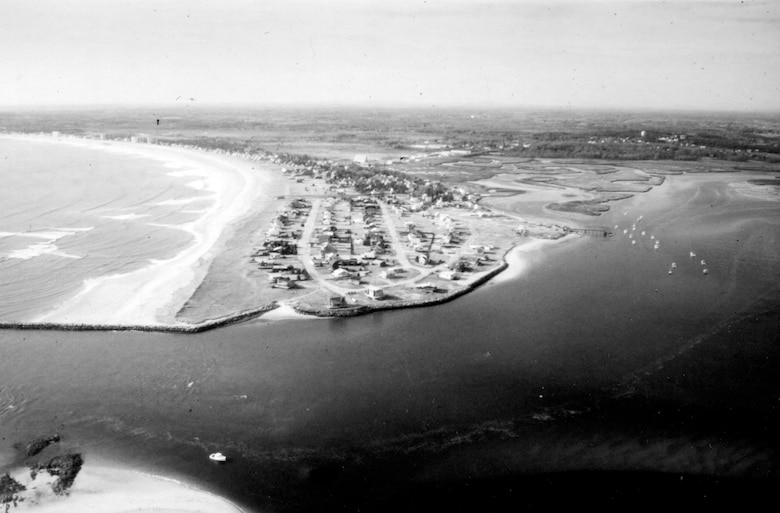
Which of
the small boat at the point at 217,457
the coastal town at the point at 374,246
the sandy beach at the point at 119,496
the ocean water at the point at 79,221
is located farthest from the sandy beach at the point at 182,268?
the sandy beach at the point at 119,496

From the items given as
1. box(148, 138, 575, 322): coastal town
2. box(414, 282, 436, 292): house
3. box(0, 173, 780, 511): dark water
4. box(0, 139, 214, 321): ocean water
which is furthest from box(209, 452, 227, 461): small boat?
box(414, 282, 436, 292): house

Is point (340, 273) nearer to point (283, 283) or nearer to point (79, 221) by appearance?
point (283, 283)

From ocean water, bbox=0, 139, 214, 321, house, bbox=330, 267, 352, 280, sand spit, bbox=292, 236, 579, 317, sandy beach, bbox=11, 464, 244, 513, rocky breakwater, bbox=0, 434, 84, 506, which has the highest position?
ocean water, bbox=0, 139, 214, 321

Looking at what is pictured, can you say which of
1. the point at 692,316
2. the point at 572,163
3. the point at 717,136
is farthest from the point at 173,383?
the point at 717,136

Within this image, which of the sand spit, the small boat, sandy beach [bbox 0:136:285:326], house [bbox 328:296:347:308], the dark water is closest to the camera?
the dark water

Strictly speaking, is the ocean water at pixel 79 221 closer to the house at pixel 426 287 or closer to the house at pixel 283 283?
the house at pixel 283 283

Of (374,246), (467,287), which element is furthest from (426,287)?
(374,246)

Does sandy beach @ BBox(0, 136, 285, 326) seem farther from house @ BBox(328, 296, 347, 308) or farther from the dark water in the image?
house @ BBox(328, 296, 347, 308)
